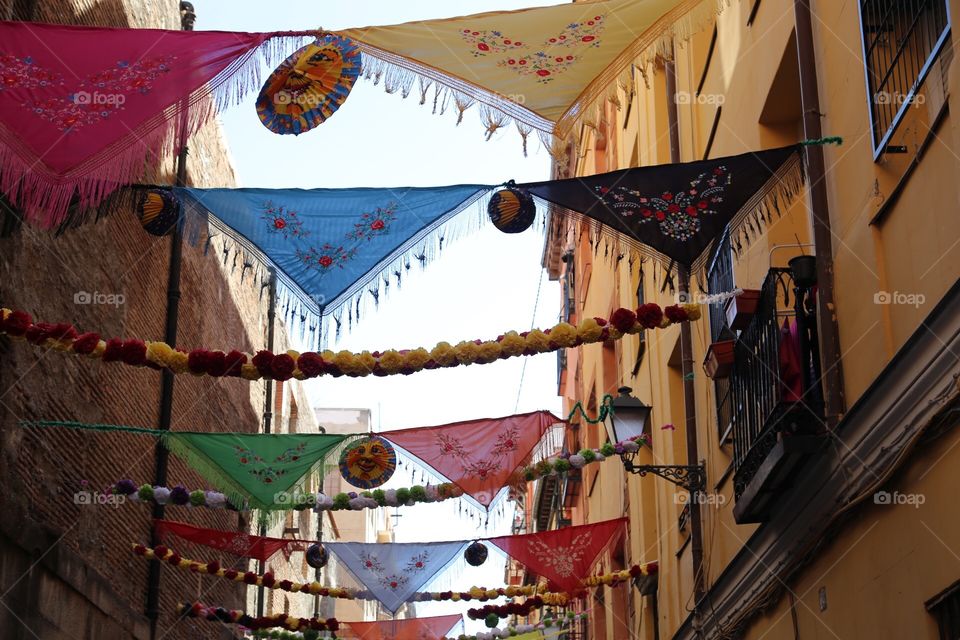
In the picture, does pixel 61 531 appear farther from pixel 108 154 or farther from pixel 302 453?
pixel 108 154

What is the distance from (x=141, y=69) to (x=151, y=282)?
6.16 meters

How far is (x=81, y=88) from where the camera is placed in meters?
8.59

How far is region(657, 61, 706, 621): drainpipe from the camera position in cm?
1257

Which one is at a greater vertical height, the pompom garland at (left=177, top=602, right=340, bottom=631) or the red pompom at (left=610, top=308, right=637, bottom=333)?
the red pompom at (left=610, top=308, right=637, bottom=333)

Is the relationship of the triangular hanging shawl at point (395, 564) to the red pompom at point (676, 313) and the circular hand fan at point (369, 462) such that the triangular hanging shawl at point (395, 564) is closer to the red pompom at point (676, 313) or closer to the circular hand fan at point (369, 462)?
the circular hand fan at point (369, 462)

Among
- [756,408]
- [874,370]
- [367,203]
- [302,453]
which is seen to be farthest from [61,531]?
[874,370]

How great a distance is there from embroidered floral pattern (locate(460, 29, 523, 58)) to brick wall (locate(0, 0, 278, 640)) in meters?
2.19

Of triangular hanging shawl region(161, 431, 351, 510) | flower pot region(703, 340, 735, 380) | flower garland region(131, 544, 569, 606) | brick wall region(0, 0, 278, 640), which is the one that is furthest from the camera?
flower garland region(131, 544, 569, 606)

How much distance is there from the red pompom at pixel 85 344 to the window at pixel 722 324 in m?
4.44

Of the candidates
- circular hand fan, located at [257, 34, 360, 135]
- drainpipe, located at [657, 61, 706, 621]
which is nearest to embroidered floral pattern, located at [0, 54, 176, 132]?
circular hand fan, located at [257, 34, 360, 135]

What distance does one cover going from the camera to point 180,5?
16391mm

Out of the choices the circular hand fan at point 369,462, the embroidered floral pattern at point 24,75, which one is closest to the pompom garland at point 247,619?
the circular hand fan at point 369,462

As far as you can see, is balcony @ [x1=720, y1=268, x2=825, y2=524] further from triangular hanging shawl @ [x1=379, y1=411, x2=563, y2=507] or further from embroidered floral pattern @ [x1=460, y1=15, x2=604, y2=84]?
triangular hanging shawl @ [x1=379, y1=411, x2=563, y2=507]

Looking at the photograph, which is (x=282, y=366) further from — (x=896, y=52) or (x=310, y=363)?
(x=896, y=52)
